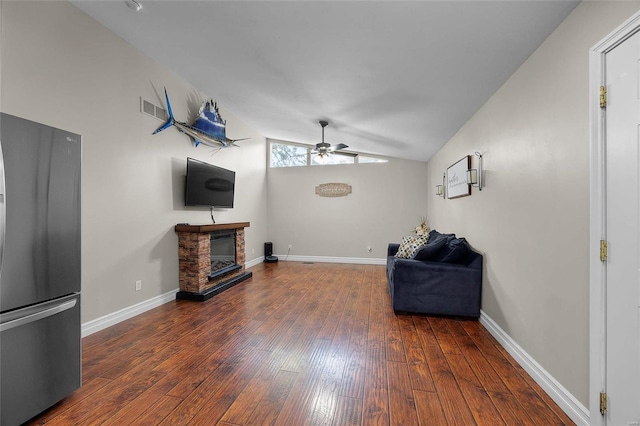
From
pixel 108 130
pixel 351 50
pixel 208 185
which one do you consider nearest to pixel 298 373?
pixel 351 50

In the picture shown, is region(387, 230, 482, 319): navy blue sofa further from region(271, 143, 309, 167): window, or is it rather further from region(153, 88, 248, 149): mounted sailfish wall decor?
region(271, 143, 309, 167): window

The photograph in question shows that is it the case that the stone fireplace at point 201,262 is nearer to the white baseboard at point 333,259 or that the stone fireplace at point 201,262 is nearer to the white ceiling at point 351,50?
the white ceiling at point 351,50

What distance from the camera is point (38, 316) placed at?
59.4 inches

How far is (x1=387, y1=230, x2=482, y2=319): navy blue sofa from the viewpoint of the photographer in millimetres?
3023

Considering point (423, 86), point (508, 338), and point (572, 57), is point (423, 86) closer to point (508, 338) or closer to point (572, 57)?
point (572, 57)

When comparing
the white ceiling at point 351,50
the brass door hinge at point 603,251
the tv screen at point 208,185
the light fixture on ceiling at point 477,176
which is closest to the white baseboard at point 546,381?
the brass door hinge at point 603,251

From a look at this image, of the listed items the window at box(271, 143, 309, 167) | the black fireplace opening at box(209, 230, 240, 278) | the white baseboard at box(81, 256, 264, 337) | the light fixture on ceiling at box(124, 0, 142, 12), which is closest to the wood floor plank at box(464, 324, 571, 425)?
the black fireplace opening at box(209, 230, 240, 278)

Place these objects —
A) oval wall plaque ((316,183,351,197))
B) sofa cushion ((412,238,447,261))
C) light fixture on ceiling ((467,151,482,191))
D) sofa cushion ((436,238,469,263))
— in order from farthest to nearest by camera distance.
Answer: oval wall plaque ((316,183,351,197)) → sofa cushion ((412,238,447,261)) → sofa cushion ((436,238,469,263)) → light fixture on ceiling ((467,151,482,191))

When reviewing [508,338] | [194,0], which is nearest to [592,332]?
[508,338]

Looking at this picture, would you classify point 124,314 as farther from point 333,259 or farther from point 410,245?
point 333,259

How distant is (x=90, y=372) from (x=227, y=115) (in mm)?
4292

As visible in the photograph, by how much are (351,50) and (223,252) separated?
3.68m

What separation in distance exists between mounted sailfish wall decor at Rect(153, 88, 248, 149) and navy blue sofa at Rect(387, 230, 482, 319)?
134 inches

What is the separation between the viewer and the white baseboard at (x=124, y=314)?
2.65 metres
